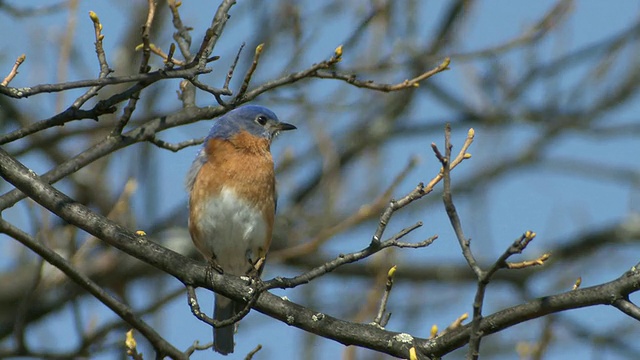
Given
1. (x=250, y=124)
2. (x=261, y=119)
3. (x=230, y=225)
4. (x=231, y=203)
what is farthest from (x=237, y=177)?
(x=261, y=119)

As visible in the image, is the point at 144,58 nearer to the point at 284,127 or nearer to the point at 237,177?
the point at 237,177

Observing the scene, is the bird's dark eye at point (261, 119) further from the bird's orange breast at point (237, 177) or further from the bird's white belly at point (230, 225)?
the bird's white belly at point (230, 225)

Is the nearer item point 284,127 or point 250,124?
point 250,124

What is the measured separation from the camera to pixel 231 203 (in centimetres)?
618

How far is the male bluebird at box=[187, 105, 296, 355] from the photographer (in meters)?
6.18

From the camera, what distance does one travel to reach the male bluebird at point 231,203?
6176 mm

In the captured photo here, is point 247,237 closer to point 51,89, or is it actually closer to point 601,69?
point 51,89

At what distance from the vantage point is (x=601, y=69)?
947 cm

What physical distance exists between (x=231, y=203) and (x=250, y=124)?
3.32 ft

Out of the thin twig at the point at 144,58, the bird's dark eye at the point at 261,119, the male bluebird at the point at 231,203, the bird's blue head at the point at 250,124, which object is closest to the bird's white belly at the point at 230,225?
the male bluebird at the point at 231,203

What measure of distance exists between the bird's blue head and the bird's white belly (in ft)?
2.31

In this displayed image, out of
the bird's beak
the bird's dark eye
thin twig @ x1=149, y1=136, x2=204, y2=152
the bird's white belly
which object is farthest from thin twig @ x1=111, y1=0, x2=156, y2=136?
the bird's beak

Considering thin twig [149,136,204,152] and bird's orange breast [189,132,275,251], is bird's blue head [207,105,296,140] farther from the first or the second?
thin twig [149,136,204,152]

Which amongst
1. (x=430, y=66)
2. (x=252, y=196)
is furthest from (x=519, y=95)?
(x=252, y=196)
